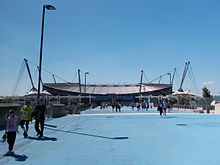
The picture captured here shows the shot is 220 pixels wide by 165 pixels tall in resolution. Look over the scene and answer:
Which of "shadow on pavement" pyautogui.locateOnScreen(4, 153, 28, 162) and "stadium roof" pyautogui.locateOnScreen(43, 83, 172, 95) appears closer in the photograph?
"shadow on pavement" pyautogui.locateOnScreen(4, 153, 28, 162)

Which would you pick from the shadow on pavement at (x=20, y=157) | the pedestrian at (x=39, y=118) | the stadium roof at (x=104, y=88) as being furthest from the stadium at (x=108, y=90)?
the shadow on pavement at (x=20, y=157)

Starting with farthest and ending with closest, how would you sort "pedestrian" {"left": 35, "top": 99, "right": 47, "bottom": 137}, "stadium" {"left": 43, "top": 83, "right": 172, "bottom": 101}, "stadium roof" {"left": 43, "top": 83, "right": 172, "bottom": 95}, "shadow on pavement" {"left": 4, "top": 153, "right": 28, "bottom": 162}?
"stadium roof" {"left": 43, "top": 83, "right": 172, "bottom": 95} < "stadium" {"left": 43, "top": 83, "right": 172, "bottom": 101} < "pedestrian" {"left": 35, "top": 99, "right": 47, "bottom": 137} < "shadow on pavement" {"left": 4, "top": 153, "right": 28, "bottom": 162}

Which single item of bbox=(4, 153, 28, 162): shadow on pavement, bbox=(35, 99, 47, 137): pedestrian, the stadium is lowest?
bbox=(4, 153, 28, 162): shadow on pavement

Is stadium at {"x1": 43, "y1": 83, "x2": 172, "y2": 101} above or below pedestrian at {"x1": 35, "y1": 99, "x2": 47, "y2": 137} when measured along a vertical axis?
above

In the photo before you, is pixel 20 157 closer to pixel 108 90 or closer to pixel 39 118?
pixel 39 118

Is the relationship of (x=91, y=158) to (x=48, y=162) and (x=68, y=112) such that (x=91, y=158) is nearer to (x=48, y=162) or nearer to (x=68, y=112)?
(x=48, y=162)

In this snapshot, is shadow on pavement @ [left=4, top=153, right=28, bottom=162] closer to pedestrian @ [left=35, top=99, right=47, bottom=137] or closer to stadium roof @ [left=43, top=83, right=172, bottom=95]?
pedestrian @ [left=35, top=99, right=47, bottom=137]

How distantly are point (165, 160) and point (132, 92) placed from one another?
93.3 meters

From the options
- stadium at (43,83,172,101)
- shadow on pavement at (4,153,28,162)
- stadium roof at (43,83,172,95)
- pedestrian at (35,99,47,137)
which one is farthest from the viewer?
stadium roof at (43,83,172,95)

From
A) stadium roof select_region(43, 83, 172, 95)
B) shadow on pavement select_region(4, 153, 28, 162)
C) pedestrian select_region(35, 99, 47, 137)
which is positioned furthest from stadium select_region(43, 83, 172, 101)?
shadow on pavement select_region(4, 153, 28, 162)

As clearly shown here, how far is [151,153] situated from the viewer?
5.90m

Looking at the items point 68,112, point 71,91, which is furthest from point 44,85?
point 68,112

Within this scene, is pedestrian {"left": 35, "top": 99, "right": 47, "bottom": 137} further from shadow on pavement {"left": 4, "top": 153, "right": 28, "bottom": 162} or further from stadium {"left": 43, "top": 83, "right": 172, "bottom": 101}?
stadium {"left": 43, "top": 83, "right": 172, "bottom": 101}

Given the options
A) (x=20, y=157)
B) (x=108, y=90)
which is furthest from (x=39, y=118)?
(x=108, y=90)
